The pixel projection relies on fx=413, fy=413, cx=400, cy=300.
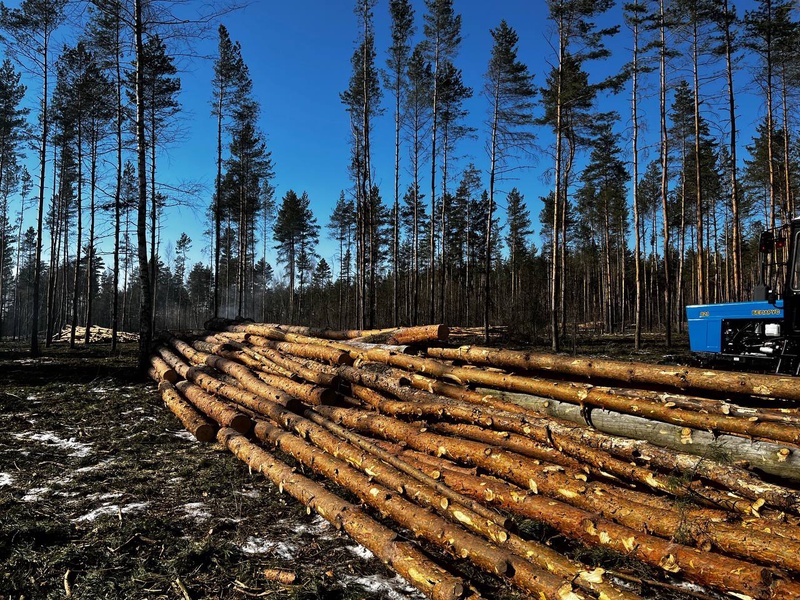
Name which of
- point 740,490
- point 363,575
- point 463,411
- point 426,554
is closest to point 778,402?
point 740,490

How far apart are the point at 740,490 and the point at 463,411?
2.68m

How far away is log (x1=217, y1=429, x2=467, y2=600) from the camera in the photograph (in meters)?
2.79

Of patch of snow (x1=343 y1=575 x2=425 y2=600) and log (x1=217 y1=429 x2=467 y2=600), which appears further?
patch of snow (x1=343 y1=575 x2=425 y2=600)

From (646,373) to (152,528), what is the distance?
5.20 m

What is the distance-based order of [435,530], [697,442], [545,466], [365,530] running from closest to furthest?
[435,530], [365,530], [697,442], [545,466]

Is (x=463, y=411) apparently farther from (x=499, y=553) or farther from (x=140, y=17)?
(x=140, y=17)

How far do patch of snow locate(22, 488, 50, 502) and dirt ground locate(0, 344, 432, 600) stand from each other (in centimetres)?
1

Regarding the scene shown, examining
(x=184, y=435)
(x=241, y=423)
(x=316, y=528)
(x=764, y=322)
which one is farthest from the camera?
(x=764, y=322)

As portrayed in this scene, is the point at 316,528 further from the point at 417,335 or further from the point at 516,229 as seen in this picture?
the point at 516,229

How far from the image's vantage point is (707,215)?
125ft

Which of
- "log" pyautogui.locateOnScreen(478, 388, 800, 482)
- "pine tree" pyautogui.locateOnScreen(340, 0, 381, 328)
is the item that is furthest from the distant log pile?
"log" pyautogui.locateOnScreen(478, 388, 800, 482)

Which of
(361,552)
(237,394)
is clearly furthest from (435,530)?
(237,394)

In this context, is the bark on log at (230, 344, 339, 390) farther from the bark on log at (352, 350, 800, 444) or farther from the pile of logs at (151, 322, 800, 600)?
the bark on log at (352, 350, 800, 444)

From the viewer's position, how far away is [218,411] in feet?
22.0
